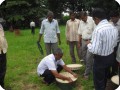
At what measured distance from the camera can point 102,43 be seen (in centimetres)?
498

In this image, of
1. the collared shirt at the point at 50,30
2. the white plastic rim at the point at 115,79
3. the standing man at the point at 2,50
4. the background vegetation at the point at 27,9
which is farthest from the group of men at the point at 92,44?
the background vegetation at the point at 27,9

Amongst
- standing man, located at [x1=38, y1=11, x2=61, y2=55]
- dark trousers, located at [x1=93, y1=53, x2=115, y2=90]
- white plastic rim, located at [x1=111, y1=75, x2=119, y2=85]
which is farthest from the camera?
standing man, located at [x1=38, y1=11, x2=61, y2=55]

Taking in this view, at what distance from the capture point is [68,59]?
9.61m

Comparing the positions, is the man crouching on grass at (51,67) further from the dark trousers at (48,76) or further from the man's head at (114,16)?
the man's head at (114,16)

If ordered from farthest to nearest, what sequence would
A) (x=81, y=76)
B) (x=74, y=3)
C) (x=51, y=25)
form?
(x=74, y=3) < (x=51, y=25) < (x=81, y=76)

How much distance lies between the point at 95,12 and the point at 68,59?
4.70m

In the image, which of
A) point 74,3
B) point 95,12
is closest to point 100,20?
point 95,12

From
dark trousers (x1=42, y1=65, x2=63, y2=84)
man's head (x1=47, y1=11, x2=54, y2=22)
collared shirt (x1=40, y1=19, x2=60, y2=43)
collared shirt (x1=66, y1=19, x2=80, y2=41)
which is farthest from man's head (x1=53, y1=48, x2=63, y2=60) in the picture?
collared shirt (x1=66, y1=19, x2=80, y2=41)

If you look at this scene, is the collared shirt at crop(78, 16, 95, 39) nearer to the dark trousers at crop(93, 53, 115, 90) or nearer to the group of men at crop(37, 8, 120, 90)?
the group of men at crop(37, 8, 120, 90)

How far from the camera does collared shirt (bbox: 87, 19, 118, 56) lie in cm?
492

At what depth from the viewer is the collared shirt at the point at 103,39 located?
4.92 meters

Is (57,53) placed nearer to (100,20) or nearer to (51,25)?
(100,20)

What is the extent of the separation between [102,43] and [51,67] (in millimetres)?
1622

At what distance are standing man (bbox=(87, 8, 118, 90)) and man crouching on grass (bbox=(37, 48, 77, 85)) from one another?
113 cm
